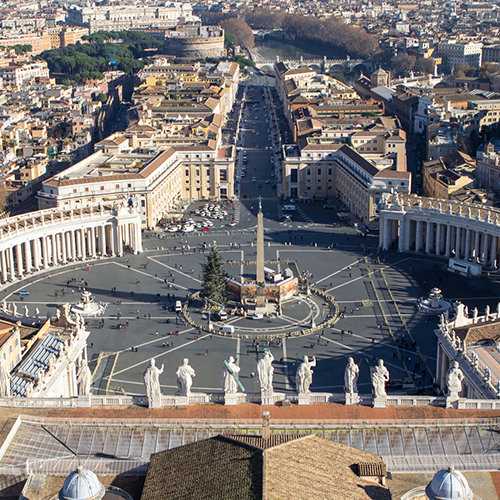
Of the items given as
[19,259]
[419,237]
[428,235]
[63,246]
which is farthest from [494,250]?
[19,259]

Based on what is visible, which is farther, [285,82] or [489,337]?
[285,82]

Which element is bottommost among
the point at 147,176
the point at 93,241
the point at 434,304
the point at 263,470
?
the point at 434,304

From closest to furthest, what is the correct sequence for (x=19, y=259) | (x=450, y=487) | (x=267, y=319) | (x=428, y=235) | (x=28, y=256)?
(x=450, y=487)
(x=267, y=319)
(x=19, y=259)
(x=28, y=256)
(x=428, y=235)

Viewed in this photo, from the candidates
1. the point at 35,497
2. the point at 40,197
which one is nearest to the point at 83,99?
the point at 40,197

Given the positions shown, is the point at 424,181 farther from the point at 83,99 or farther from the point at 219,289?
the point at 83,99

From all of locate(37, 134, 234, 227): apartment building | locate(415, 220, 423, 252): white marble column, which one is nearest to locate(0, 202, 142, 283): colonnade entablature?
locate(37, 134, 234, 227): apartment building

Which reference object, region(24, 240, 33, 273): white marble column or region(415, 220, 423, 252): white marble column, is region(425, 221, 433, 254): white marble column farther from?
region(24, 240, 33, 273): white marble column

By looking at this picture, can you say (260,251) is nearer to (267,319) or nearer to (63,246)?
(267,319)
